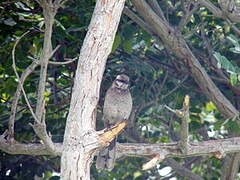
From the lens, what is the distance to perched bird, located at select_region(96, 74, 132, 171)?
571cm

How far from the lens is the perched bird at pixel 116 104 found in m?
5.71

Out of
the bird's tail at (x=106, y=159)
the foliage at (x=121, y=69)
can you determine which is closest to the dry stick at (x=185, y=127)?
the foliage at (x=121, y=69)

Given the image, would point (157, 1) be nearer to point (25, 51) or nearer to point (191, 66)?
point (191, 66)

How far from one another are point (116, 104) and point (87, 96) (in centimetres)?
235

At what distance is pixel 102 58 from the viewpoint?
4.01 metres

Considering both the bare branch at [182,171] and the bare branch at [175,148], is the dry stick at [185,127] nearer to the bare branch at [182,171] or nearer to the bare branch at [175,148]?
the bare branch at [175,148]

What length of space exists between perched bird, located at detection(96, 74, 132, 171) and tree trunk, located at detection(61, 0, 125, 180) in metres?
1.61

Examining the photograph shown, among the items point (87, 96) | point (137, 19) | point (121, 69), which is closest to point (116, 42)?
point (137, 19)

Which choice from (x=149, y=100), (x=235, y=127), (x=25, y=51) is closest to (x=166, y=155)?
(x=235, y=127)

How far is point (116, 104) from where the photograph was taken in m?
6.20

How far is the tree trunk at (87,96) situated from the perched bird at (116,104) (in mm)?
1611

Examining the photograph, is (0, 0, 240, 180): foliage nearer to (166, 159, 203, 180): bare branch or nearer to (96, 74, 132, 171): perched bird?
(96, 74, 132, 171): perched bird

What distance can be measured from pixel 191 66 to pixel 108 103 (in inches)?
41.7

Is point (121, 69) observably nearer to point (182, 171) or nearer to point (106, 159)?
point (106, 159)
